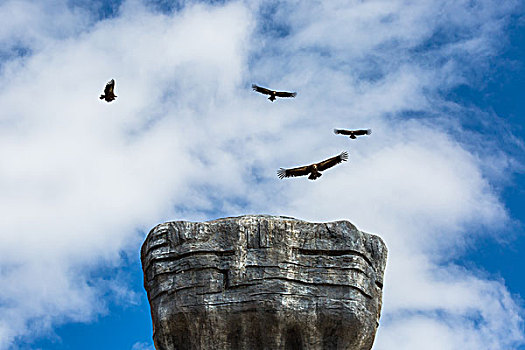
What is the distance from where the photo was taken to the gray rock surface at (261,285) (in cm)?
1301

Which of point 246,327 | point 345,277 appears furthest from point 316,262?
point 246,327

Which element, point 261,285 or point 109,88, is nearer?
point 261,285

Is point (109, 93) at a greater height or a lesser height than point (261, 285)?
greater

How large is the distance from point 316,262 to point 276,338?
1.16m

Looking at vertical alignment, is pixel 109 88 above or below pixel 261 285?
above

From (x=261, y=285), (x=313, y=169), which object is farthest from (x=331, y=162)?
(x=261, y=285)

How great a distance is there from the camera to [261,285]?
512 inches

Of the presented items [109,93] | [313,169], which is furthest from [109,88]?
[313,169]

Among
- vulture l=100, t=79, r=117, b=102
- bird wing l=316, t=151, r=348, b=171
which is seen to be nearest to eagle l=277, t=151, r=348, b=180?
bird wing l=316, t=151, r=348, b=171

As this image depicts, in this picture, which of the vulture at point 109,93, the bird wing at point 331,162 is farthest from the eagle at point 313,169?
the vulture at point 109,93

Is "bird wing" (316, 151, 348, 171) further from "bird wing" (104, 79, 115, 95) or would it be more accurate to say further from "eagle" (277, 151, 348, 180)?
"bird wing" (104, 79, 115, 95)

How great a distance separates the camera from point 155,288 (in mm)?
13492

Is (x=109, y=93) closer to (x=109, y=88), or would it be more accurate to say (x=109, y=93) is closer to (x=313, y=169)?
(x=109, y=88)

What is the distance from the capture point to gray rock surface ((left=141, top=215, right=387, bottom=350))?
1301 centimetres
